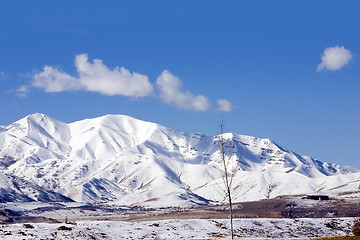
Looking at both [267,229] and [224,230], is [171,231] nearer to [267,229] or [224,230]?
[224,230]

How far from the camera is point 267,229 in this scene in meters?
92.4

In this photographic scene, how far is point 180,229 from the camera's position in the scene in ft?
280

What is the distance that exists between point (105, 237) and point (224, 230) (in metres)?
20.6

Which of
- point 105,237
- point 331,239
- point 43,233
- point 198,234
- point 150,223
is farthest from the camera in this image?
point 150,223

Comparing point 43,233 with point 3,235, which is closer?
point 3,235

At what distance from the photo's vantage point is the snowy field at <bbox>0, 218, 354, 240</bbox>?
7219cm

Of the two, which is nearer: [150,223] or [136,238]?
[136,238]

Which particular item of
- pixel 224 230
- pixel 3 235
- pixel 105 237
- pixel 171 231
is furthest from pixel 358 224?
pixel 3 235

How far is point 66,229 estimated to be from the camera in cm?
7494

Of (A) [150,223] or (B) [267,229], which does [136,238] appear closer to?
(A) [150,223]

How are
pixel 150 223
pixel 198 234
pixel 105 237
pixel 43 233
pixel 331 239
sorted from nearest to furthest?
pixel 331 239
pixel 43 233
pixel 105 237
pixel 198 234
pixel 150 223

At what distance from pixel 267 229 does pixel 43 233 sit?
3823 centimetres

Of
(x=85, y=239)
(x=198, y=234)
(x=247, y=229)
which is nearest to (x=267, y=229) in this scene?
(x=247, y=229)

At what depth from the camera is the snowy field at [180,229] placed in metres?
72.2
